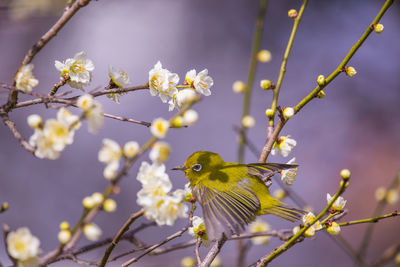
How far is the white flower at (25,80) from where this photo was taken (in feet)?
2.07

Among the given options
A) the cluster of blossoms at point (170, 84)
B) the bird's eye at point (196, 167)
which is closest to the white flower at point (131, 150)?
the cluster of blossoms at point (170, 84)

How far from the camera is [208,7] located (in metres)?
2.61

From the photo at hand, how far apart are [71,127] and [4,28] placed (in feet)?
6.14

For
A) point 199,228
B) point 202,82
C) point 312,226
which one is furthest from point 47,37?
point 312,226

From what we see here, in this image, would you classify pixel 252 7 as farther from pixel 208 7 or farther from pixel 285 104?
pixel 285 104

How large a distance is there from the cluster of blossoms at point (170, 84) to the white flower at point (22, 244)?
34 cm

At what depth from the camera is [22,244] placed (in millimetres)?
504

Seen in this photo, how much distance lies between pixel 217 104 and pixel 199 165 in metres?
1.43

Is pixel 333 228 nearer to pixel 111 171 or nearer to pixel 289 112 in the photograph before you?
pixel 289 112

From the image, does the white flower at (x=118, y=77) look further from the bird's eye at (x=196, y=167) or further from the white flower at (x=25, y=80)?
the bird's eye at (x=196, y=167)

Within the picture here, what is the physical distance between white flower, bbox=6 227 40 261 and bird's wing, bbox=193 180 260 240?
0.85ft

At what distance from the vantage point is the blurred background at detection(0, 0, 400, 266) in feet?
7.01

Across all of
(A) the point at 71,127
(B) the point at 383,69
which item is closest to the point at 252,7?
(B) the point at 383,69

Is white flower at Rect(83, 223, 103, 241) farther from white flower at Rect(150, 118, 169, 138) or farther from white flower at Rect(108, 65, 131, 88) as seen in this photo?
white flower at Rect(108, 65, 131, 88)
